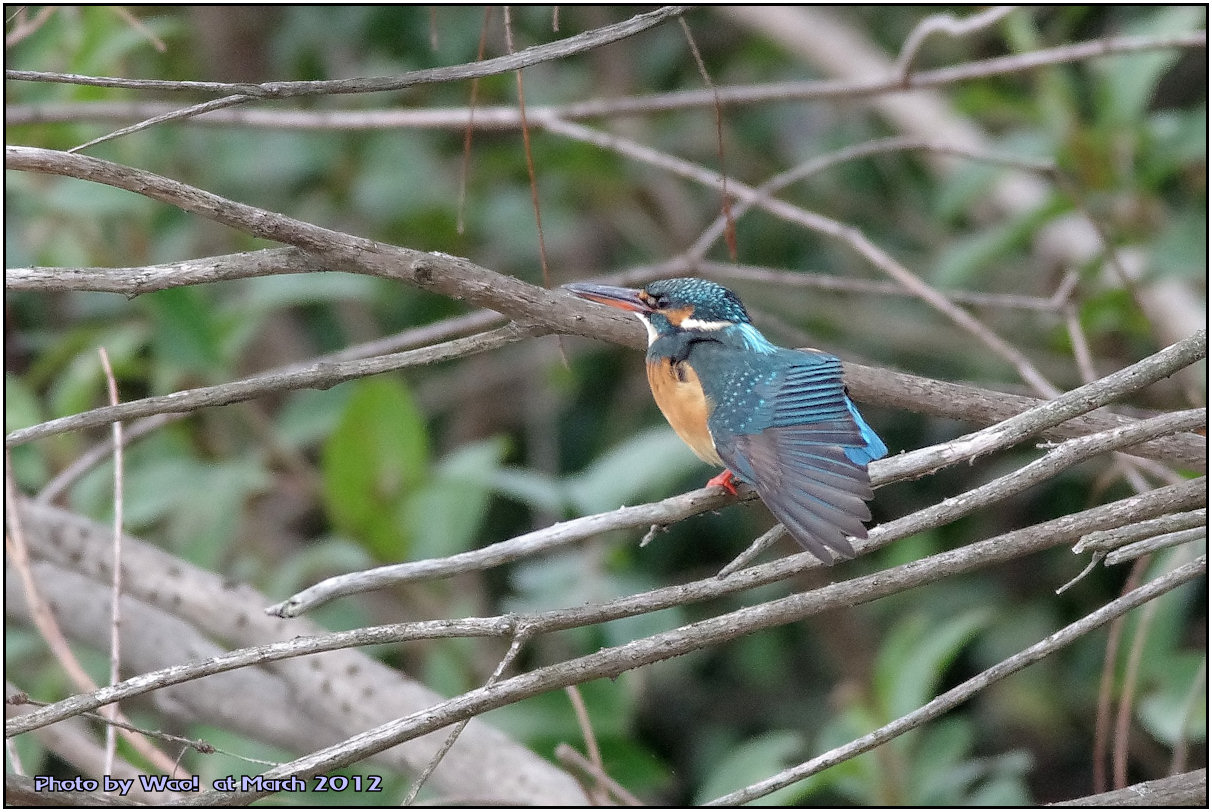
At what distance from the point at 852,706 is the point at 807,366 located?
1248 millimetres

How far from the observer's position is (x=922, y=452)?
1579 mm

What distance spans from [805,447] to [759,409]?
0.19 m

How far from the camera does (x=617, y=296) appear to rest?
8.45 ft

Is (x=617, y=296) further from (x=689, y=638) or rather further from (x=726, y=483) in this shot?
(x=689, y=638)

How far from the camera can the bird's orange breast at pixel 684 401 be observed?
2.22 metres

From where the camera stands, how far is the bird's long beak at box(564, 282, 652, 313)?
2.54 m

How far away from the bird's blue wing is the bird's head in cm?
20

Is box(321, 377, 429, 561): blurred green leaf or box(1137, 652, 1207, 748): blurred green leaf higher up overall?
box(321, 377, 429, 561): blurred green leaf

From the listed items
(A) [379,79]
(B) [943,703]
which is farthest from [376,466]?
(B) [943,703]

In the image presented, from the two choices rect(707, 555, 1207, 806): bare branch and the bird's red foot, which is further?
the bird's red foot

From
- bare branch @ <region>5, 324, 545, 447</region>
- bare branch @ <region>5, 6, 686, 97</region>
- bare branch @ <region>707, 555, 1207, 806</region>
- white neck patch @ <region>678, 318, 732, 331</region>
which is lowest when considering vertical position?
bare branch @ <region>707, 555, 1207, 806</region>

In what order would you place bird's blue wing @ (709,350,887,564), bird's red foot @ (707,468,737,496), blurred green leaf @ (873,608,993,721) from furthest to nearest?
blurred green leaf @ (873,608,993,721)
bird's red foot @ (707,468,737,496)
bird's blue wing @ (709,350,887,564)

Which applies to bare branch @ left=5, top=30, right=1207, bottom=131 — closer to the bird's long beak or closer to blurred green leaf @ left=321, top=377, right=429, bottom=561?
the bird's long beak

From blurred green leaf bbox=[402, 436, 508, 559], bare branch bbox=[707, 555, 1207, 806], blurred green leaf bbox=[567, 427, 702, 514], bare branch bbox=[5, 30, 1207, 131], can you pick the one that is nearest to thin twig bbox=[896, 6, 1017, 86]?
bare branch bbox=[5, 30, 1207, 131]
